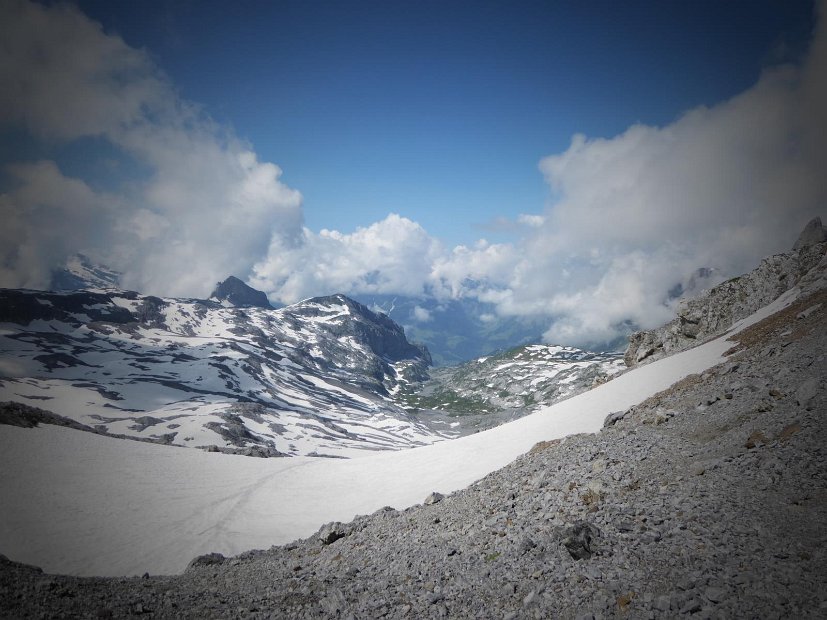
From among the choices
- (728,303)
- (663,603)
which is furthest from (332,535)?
(728,303)

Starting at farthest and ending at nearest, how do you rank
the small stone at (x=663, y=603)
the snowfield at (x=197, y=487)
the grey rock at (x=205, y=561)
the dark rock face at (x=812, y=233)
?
the dark rock face at (x=812, y=233) < the snowfield at (x=197, y=487) < the grey rock at (x=205, y=561) < the small stone at (x=663, y=603)

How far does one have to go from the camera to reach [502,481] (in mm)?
20328

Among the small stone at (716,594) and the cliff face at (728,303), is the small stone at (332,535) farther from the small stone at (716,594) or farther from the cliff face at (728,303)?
the cliff face at (728,303)

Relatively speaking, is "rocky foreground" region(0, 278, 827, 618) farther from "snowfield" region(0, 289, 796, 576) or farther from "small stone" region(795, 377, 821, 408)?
"snowfield" region(0, 289, 796, 576)

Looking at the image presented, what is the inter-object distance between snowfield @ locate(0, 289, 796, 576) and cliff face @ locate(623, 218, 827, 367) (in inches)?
413

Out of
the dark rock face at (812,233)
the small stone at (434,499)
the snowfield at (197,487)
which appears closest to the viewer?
the small stone at (434,499)

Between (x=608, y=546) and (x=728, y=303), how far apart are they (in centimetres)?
5952

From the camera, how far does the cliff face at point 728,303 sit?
49.0 meters

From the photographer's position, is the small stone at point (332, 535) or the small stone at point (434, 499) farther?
the small stone at point (434, 499)

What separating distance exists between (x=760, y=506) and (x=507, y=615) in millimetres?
7380

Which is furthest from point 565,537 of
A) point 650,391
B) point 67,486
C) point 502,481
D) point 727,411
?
point 67,486

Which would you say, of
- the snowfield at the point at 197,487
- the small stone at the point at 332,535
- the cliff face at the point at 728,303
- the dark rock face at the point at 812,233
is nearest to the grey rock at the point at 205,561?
the snowfield at the point at 197,487

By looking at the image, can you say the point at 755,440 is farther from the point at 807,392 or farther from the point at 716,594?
the point at 716,594

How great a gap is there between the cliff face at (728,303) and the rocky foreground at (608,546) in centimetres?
3838
